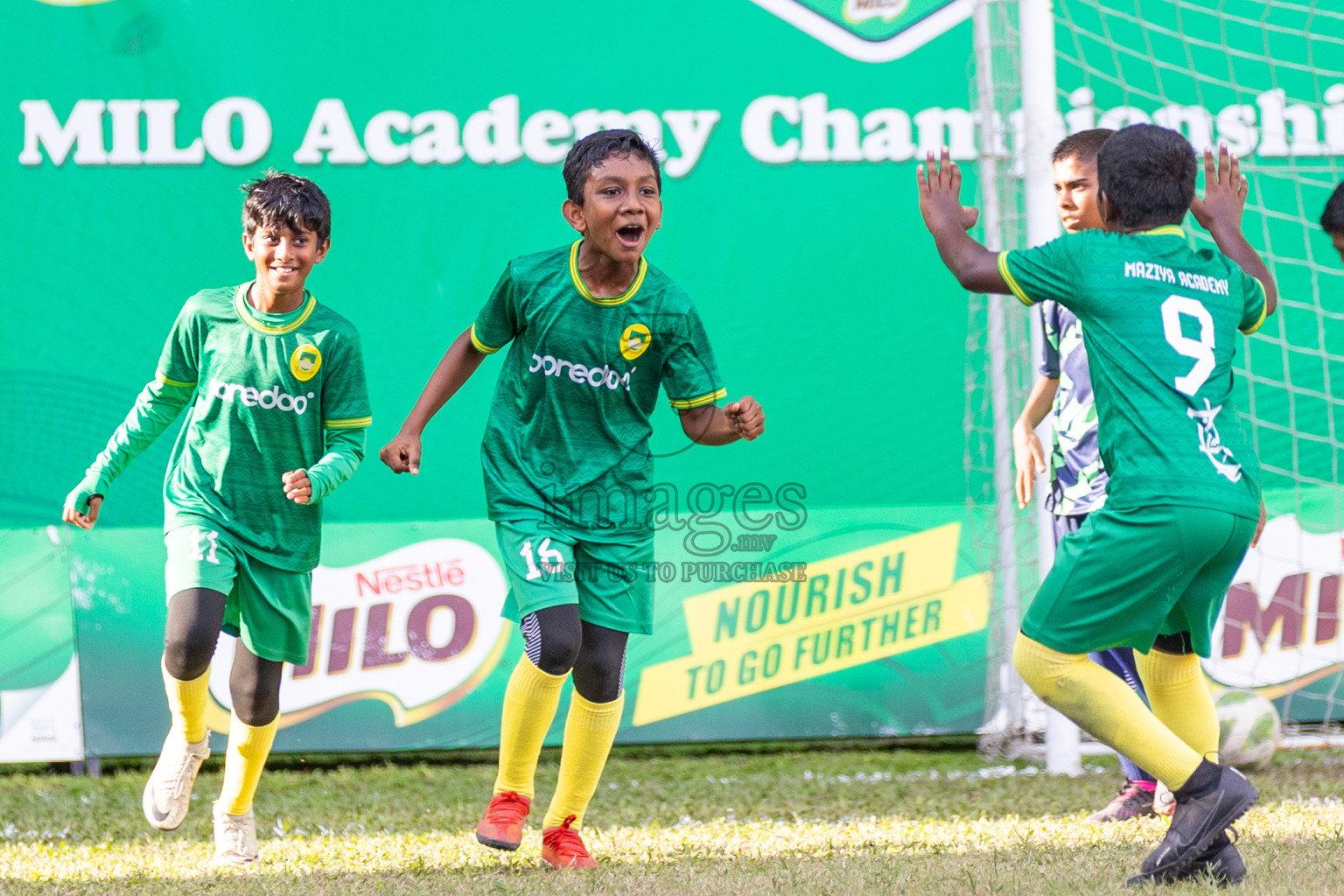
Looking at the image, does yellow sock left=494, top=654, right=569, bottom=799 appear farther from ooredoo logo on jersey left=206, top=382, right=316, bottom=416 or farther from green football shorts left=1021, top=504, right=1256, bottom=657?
green football shorts left=1021, top=504, right=1256, bottom=657

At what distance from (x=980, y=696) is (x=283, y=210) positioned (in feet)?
10.4

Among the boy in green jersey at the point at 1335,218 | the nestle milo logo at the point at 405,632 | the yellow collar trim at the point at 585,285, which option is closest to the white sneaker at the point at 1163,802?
the boy in green jersey at the point at 1335,218

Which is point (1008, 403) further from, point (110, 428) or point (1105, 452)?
point (110, 428)

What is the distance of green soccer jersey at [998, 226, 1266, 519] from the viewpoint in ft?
8.59

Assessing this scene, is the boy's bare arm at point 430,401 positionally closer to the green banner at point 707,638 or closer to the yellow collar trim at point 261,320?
the yellow collar trim at point 261,320

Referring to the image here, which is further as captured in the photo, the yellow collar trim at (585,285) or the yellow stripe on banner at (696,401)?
the yellow stripe on banner at (696,401)

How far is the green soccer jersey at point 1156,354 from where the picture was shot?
2619 mm

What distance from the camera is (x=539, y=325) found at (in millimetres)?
3271

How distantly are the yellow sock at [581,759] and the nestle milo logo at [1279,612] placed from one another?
2.77 metres

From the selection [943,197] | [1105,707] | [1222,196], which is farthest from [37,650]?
[1222,196]

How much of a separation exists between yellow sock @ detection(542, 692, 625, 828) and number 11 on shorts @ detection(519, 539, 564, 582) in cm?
38

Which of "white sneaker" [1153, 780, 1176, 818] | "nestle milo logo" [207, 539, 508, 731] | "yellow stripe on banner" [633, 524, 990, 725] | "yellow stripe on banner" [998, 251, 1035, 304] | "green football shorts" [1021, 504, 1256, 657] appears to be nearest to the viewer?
"green football shorts" [1021, 504, 1256, 657]

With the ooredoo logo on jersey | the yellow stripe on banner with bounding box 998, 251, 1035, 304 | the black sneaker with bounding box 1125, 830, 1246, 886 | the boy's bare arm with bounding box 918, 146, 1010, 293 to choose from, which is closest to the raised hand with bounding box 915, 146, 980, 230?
the boy's bare arm with bounding box 918, 146, 1010, 293

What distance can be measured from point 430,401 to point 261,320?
487 millimetres
